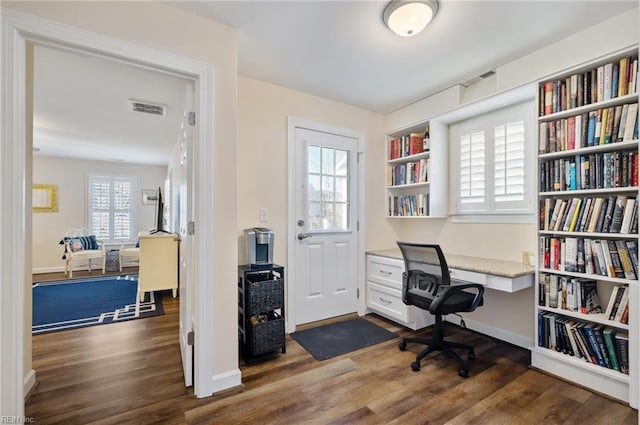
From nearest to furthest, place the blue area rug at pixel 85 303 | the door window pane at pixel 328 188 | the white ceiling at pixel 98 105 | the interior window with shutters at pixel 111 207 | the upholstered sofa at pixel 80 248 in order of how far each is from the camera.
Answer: the white ceiling at pixel 98 105 < the door window pane at pixel 328 188 < the blue area rug at pixel 85 303 < the upholstered sofa at pixel 80 248 < the interior window with shutters at pixel 111 207

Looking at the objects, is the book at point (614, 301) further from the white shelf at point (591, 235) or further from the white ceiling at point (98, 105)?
the white ceiling at point (98, 105)

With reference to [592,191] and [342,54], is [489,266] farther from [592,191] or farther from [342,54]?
[342,54]

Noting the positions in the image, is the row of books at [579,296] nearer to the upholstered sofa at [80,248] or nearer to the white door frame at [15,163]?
the white door frame at [15,163]

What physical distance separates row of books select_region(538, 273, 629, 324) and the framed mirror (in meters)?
8.00

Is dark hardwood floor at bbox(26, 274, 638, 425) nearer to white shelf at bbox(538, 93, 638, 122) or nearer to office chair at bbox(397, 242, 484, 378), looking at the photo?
office chair at bbox(397, 242, 484, 378)

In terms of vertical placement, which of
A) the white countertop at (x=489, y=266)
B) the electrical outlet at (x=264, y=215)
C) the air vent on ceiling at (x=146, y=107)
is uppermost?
the air vent on ceiling at (x=146, y=107)

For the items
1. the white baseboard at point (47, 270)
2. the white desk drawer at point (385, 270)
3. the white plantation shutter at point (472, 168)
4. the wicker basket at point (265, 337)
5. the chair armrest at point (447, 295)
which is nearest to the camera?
the chair armrest at point (447, 295)

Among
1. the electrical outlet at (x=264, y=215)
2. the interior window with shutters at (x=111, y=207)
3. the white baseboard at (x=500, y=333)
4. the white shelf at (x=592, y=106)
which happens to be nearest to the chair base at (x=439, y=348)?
the white baseboard at (x=500, y=333)

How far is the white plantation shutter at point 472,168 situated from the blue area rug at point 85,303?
12.0 ft

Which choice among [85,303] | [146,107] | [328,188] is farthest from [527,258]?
[85,303]

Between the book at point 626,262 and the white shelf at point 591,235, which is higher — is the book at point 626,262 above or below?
below

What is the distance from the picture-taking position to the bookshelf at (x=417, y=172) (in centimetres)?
302

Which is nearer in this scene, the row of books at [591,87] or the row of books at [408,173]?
the row of books at [591,87]

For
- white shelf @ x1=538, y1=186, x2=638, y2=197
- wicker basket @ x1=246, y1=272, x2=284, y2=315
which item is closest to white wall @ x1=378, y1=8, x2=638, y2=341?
white shelf @ x1=538, y1=186, x2=638, y2=197
